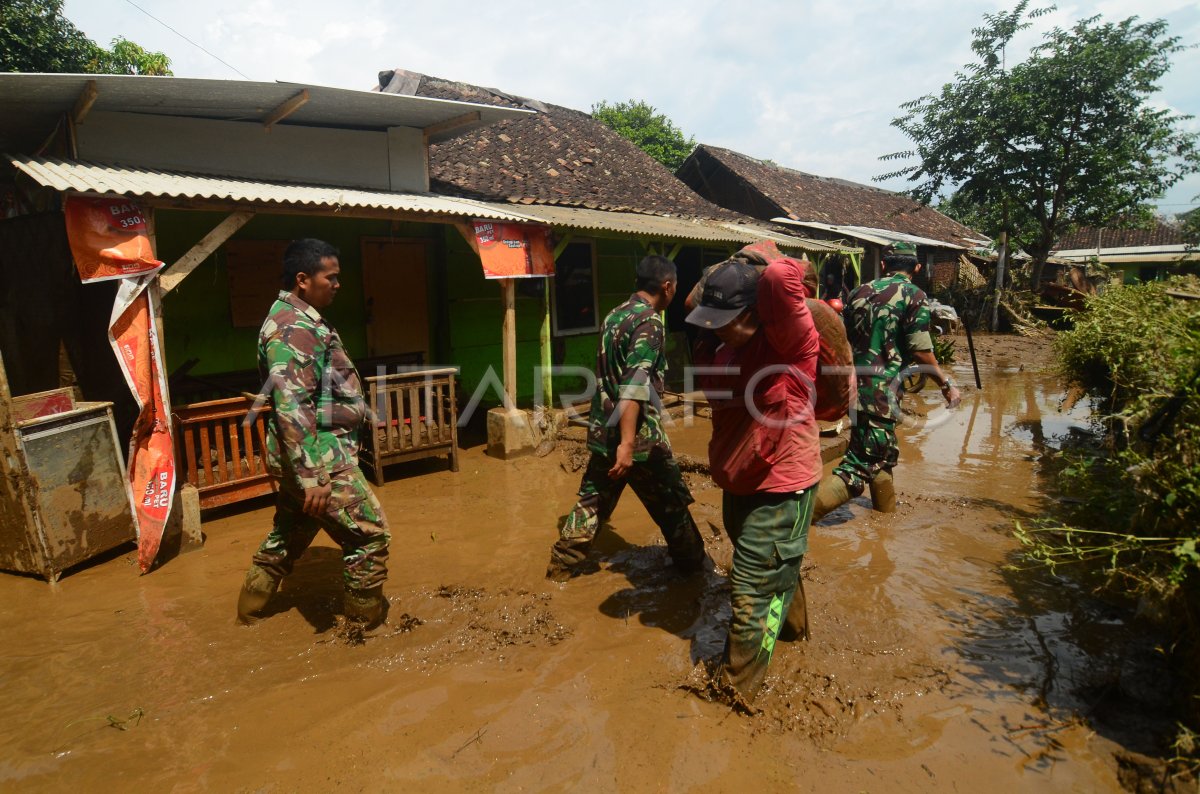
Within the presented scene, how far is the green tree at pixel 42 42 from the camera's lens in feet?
39.3

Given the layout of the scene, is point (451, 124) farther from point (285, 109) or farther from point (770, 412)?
point (770, 412)

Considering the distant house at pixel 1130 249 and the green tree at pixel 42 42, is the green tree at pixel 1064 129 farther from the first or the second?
the green tree at pixel 42 42

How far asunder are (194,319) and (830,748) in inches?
252

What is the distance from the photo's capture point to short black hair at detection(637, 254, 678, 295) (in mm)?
3486

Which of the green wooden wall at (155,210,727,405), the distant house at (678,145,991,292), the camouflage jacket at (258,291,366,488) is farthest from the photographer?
the distant house at (678,145,991,292)

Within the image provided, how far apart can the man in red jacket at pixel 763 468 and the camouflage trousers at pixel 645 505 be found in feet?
3.25

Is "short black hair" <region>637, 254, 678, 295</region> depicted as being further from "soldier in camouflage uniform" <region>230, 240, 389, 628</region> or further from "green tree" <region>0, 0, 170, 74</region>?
"green tree" <region>0, 0, 170, 74</region>

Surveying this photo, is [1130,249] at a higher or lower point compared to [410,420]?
higher

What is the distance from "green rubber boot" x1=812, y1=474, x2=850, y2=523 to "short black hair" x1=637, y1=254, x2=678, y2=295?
1.73 m

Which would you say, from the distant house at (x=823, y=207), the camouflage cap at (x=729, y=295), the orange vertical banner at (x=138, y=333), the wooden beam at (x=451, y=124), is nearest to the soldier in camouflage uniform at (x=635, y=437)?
the camouflage cap at (x=729, y=295)

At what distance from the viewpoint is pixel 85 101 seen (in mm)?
4855

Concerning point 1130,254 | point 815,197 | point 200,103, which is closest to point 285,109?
point 200,103

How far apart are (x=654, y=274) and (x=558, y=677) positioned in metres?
2.01

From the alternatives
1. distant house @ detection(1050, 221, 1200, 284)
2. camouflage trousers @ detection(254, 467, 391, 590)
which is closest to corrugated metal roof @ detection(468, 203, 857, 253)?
camouflage trousers @ detection(254, 467, 391, 590)
